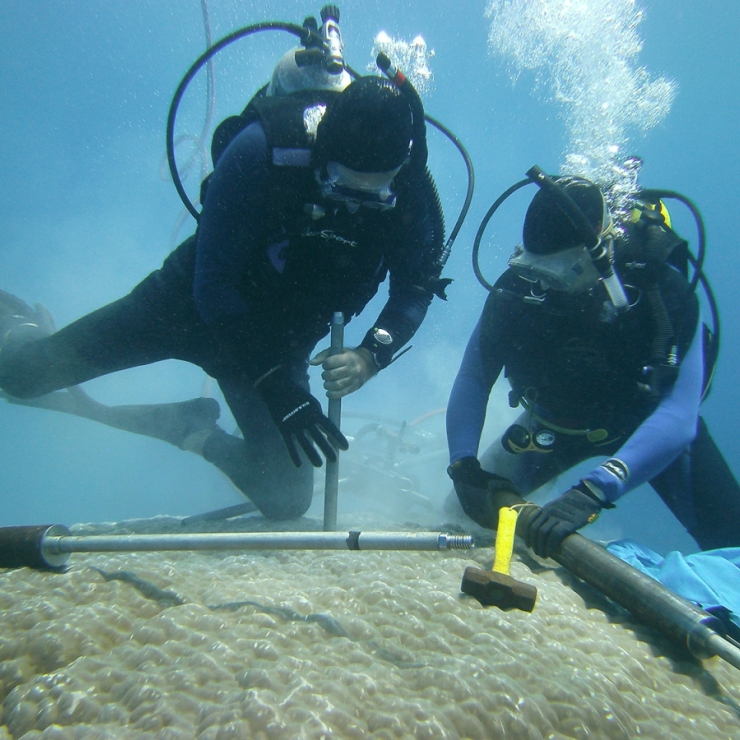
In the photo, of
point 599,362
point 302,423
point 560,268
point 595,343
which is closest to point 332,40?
point 560,268

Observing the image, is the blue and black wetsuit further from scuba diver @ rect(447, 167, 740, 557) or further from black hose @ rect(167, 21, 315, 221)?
black hose @ rect(167, 21, 315, 221)

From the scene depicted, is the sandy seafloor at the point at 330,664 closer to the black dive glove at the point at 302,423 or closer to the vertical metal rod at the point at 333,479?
the black dive glove at the point at 302,423

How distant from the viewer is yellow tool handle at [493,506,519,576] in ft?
5.56

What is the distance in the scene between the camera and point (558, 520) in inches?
80.7

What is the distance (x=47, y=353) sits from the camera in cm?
364

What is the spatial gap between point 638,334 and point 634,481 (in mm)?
1131

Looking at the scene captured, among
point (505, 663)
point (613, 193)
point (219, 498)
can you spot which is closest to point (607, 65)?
point (613, 193)

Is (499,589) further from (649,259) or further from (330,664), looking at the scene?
(649,259)

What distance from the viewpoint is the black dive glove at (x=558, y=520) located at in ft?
6.55

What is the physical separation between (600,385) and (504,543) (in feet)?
6.92

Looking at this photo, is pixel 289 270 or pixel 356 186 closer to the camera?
pixel 356 186

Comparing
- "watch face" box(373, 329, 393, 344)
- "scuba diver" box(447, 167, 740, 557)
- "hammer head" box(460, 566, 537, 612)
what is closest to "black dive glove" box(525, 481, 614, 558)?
"scuba diver" box(447, 167, 740, 557)

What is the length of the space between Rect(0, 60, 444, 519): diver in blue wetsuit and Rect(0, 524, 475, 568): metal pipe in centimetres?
105

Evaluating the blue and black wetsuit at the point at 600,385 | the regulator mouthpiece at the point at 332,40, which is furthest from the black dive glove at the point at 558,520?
the regulator mouthpiece at the point at 332,40
